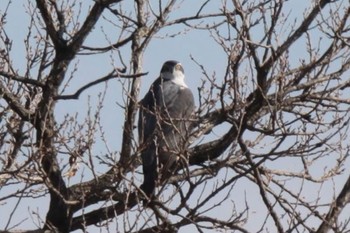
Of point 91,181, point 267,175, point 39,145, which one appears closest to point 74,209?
point 91,181

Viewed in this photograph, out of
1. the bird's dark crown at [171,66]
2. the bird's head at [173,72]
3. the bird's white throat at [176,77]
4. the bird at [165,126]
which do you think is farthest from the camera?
the bird's dark crown at [171,66]

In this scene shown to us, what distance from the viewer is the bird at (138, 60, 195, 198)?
25.0 ft

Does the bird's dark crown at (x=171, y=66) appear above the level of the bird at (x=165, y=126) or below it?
above

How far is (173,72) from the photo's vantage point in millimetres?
11102

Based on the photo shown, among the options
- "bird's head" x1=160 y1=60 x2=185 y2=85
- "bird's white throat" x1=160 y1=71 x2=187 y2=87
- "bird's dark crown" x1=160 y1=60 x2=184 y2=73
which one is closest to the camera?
"bird's white throat" x1=160 y1=71 x2=187 y2=87

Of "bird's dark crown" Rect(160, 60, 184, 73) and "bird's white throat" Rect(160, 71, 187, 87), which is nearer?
"bird's white throat" Rect(160, 71, 187, 87)

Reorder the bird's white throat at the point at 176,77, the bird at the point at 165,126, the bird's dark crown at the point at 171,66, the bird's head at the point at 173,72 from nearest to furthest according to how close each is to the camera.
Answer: the bird at the point at 165,126
the bird's white throat at the point at 176,77
the bird's head at the point at 173,72
the bird's dark crown at the point at 171,66

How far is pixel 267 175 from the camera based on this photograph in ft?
29.9

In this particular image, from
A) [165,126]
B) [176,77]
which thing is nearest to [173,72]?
[176,77]

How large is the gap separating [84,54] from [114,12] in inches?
29.3

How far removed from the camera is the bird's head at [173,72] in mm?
10875

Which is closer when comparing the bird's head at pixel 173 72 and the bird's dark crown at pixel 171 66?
the bird's head at pixel 173 72

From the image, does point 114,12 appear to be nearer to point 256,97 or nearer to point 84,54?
point 84,54

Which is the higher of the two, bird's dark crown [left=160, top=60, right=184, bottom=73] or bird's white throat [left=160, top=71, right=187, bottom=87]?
bird's dark crown [left=160, top=60, right=184, bottom=73]
